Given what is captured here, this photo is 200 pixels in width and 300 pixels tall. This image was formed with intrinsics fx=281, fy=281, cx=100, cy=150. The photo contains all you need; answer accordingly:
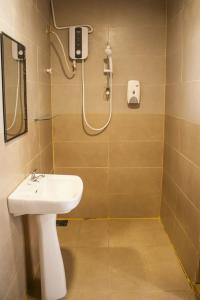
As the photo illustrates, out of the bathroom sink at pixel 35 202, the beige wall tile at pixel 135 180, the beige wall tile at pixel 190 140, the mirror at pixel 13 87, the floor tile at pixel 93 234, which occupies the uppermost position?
the mirror at pixel 13 87

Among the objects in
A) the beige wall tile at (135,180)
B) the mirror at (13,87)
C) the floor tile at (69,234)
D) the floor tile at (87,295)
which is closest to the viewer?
the mirror at (13,87)

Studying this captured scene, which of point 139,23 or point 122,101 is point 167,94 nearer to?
point 122,101

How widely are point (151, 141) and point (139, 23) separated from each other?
45.8 inches

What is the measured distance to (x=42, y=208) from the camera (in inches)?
64.0

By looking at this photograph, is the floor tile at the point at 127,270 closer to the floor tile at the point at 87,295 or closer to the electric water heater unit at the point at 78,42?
the floor tile at the point at 87,295

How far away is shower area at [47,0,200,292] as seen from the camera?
262 cm

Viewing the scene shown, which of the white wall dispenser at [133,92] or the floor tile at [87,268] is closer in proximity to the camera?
the floor tile at [87,268]

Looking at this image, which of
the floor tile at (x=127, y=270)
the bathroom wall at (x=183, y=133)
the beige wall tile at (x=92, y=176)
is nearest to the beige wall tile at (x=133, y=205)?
the beige wall tile at (x=92, y=176)

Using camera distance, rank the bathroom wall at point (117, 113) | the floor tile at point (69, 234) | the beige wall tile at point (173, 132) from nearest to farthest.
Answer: the beige wall tile at point (173, 132) < the floor tile at point (69, 234) < the bathroom wall at point (117, 113)

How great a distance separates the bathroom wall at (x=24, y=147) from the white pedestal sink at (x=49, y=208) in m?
0.08

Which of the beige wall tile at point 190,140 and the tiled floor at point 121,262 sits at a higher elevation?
the beige wall tile at point 190,140

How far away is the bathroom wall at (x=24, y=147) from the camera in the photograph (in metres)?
1.54

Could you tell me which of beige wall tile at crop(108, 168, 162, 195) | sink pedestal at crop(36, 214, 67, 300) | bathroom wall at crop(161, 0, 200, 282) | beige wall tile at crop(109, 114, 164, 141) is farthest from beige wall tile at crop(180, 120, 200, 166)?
sink pedestal at crop(36, 214, 67, 300)

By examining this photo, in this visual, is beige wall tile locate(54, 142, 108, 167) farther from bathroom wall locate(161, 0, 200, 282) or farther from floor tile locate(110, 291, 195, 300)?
floor tile locate(110, 291, 195, 300)
